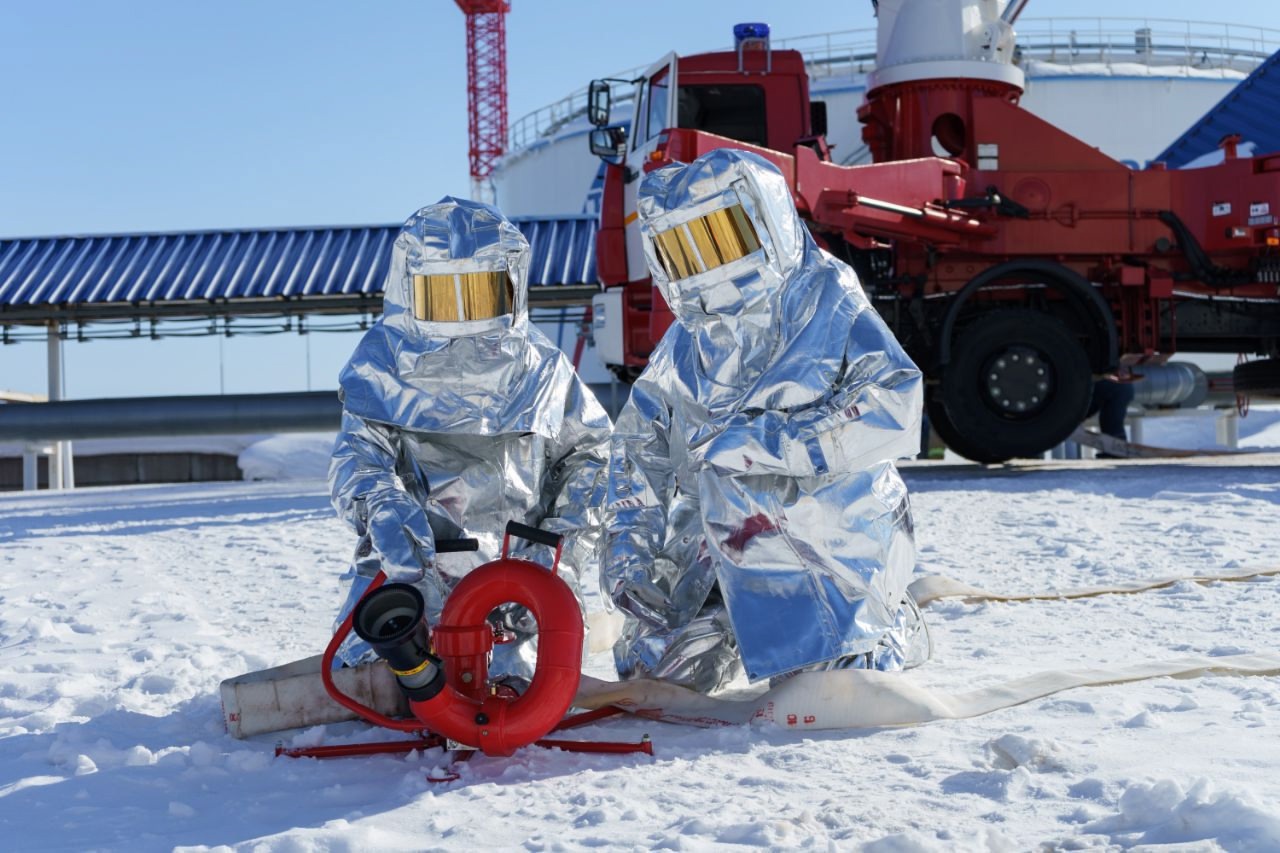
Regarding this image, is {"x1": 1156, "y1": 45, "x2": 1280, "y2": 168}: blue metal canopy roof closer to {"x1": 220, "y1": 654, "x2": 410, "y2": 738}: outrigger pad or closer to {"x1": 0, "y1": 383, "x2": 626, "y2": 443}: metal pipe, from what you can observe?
{"x1": 0, "y1": 383, "x2": 626, "y2": 443}: metal pipe

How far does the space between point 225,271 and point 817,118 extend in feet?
24.8

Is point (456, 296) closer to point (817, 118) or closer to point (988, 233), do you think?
point (817, 118)

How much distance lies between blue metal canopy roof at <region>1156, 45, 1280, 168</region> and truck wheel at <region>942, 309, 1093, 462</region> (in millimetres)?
6620

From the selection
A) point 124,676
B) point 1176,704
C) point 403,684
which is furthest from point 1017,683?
point 124,676

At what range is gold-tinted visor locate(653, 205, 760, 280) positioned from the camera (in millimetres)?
3137

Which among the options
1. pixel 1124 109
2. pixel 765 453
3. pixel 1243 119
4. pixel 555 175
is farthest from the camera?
pixel 555 175

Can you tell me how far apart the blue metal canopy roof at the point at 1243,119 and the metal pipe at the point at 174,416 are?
9.81 meters

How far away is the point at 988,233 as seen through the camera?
28.6ft

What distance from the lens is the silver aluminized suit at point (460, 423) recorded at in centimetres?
327

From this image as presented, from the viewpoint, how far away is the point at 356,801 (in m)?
2.48

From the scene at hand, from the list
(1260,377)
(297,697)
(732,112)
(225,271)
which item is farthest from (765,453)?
(225,271)

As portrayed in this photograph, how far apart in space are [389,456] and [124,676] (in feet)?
3.77

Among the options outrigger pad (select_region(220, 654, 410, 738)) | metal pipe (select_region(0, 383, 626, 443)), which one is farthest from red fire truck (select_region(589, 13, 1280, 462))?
outrigger pad (select_region(220, 654, 410, 738))

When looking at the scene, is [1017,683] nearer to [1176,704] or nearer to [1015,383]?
[1176,704]
